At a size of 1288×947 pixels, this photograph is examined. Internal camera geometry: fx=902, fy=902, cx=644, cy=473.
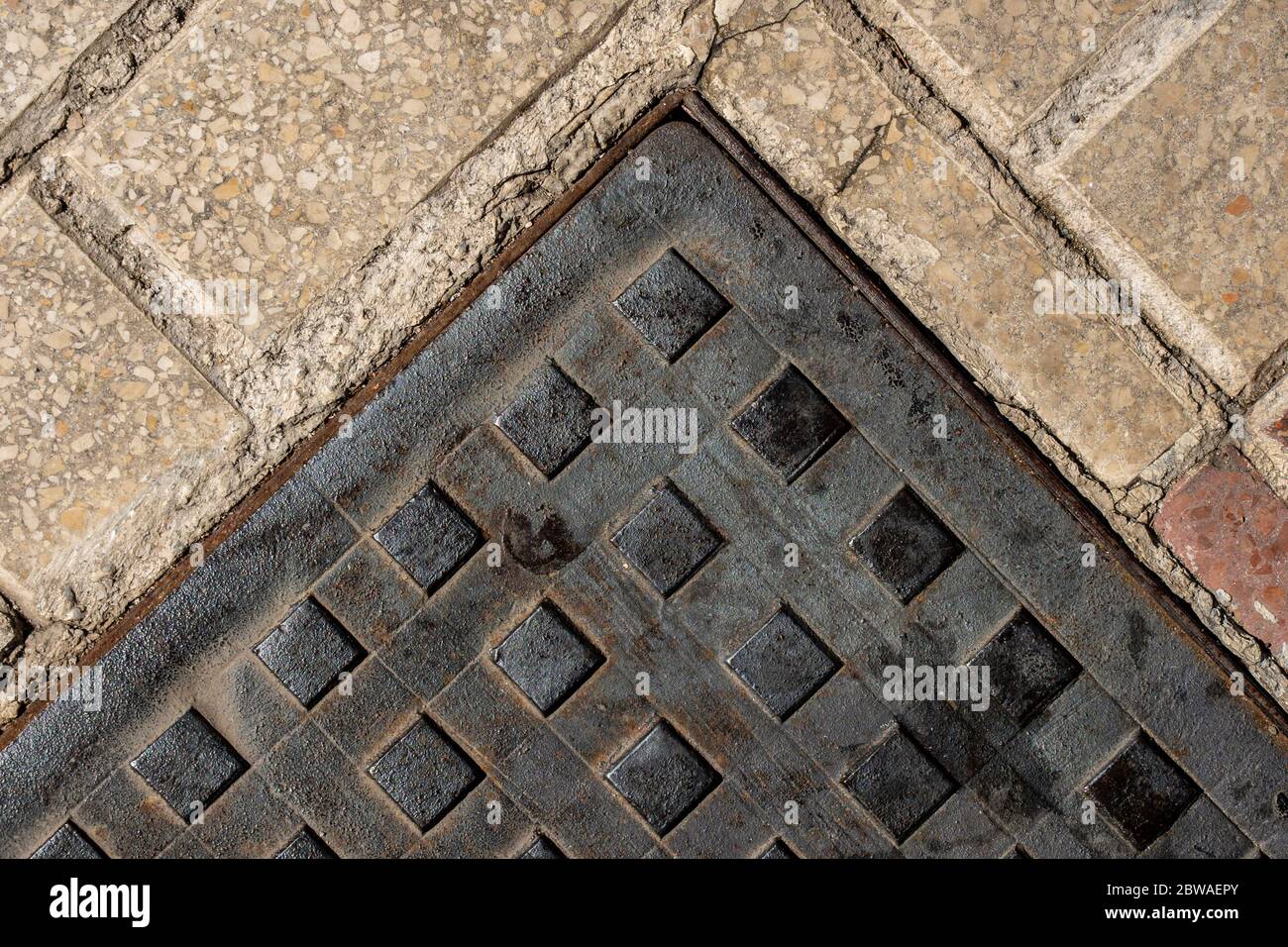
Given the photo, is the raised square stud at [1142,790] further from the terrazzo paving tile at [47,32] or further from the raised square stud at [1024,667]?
the terrazzo paving tile at [47,32]

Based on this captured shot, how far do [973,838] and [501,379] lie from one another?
1.84 metres

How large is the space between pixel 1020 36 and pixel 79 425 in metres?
2.84

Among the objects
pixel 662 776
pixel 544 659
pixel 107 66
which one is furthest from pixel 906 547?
pixel 107 66

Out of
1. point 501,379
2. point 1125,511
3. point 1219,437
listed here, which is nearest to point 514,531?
point 501,379

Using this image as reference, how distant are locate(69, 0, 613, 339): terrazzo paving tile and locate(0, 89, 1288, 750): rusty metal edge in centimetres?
31

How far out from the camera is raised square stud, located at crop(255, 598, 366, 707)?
2.48 m

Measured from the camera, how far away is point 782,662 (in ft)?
8.23

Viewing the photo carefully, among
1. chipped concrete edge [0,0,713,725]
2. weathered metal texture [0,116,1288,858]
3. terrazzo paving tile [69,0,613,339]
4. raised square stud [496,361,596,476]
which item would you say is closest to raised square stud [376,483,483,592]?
weathered metal texture [0,116,1288,858]

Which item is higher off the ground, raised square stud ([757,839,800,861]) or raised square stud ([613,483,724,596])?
raised square stud ([613,483,724,596])

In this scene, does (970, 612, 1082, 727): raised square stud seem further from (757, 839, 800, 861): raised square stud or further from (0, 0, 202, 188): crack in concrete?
(0, 0, 202, 188): crack in concrete

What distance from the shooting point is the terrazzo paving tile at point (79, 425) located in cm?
251

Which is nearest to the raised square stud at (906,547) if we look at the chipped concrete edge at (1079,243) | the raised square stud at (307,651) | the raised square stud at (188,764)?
the chipped concrete edge at (1079,243)

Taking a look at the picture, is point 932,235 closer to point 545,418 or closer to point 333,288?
point 545,418
